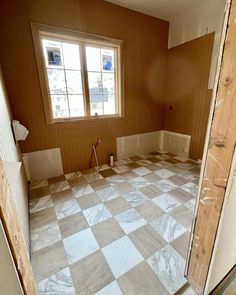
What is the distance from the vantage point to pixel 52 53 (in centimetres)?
245

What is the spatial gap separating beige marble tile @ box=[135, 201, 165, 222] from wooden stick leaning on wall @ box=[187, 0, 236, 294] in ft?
2.58

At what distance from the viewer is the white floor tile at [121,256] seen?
1.26 metres

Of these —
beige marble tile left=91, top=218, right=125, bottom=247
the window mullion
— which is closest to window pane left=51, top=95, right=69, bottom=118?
the window mullion

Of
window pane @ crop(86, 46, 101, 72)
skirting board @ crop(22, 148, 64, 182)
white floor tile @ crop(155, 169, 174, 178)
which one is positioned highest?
window pane @ crop(86, 46, 101, 72)

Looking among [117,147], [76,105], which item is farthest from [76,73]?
[117,147]

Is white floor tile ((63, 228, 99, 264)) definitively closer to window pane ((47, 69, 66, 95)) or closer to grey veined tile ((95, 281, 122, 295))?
grey veined tile ((95, 281, 122, 295))

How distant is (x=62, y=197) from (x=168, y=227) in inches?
59.0

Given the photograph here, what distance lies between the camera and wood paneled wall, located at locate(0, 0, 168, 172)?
2.13 m

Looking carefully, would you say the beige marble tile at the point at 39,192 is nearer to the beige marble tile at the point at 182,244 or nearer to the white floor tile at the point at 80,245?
the white floor tile at the point at 80,245

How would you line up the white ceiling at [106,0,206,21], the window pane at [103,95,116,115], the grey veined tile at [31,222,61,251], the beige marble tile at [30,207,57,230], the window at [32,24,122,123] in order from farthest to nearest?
the window pane at [103,95,116,115] < the white ceiling at [106,0,206,21] < the window at [32,24,122,123] < the beige marble tile at [30,207,57,230] < the grey veined tile at [31,222,61,251]

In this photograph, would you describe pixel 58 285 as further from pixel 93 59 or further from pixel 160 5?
pixel 160 5

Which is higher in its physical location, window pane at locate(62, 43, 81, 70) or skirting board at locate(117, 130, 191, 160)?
window pane at locate(62, 43, 81, 70)

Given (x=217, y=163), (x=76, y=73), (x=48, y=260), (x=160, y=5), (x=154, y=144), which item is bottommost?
(x=48, y=260)

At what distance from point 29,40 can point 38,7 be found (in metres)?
0.47
